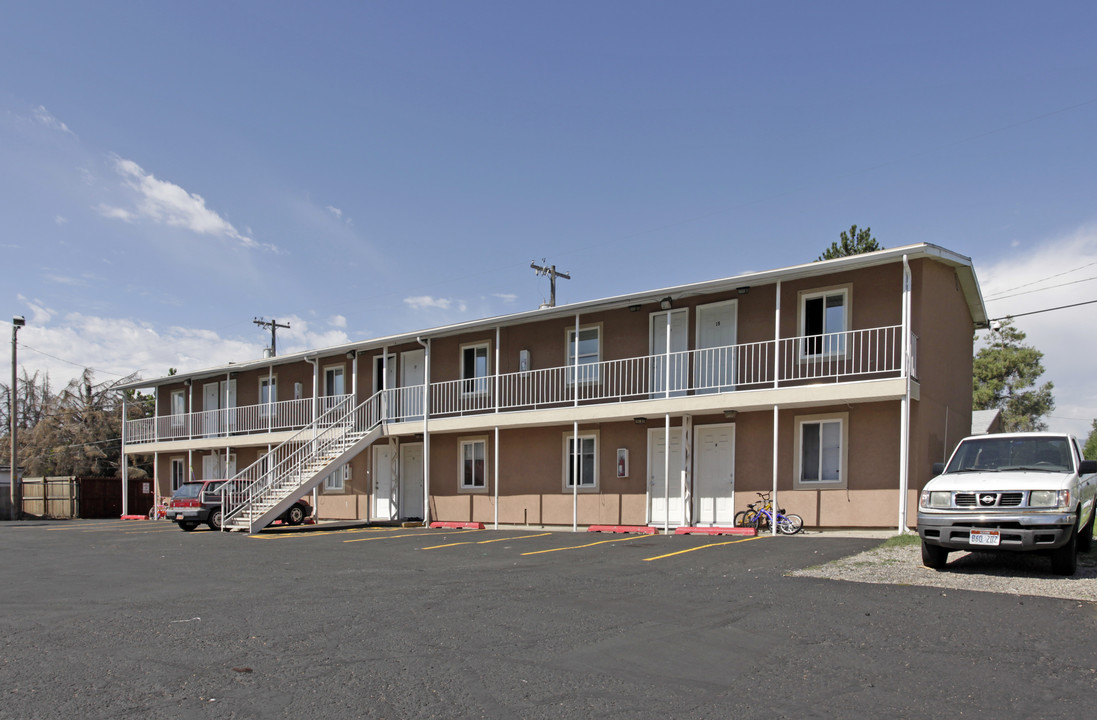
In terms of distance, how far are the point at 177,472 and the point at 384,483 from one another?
1272 cm

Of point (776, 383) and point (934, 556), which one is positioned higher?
point (776, 383)

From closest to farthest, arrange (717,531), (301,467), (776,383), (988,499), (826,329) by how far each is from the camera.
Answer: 1. (988,499)
2. (776,383)
3. (717,531)
4. (826,329)
5. (301,467)

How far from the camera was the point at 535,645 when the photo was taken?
6.36m

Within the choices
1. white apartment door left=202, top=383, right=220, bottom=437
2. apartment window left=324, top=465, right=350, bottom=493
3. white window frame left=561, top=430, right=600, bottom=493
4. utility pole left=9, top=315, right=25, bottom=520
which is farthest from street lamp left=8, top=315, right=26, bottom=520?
white window frame left=561, top=430, right=600, bottom=493

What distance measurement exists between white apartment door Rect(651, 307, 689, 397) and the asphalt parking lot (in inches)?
272

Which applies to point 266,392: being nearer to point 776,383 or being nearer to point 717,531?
point 717,531

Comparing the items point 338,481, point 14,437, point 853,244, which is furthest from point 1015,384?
point 14,437

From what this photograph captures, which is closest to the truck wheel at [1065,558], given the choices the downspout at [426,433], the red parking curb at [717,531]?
the red parking curb at [717,531]

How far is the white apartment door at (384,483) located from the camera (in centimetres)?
2338

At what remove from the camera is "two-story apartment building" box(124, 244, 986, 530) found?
1495 cm

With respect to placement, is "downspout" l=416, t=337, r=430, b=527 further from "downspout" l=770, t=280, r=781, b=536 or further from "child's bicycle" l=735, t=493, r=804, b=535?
"downspout" l=770, t=280, r=781, b=536

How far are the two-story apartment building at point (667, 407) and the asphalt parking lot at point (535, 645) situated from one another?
4647 millimetres

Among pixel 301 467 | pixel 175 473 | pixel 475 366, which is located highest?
pixel 475 366

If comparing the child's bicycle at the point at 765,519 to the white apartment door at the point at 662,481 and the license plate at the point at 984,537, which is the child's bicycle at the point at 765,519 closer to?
the white apartment door at the point at 662,481
